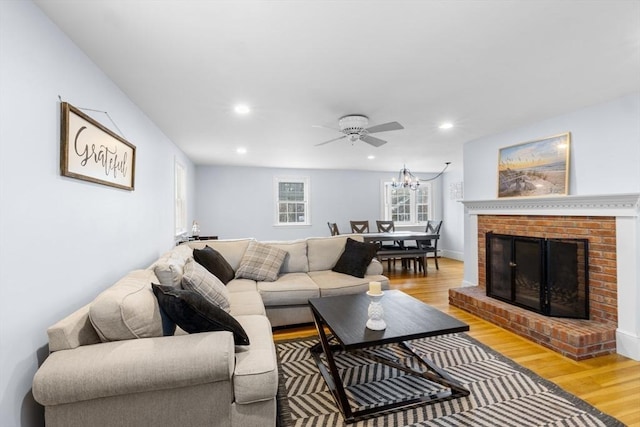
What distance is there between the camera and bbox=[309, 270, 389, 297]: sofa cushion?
327cm

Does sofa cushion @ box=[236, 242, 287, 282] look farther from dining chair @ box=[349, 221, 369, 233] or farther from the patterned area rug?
dining chair @ box=[349, 221, 369, 233]

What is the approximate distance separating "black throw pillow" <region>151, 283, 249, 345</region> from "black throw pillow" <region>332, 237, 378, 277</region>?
2167 millimetres

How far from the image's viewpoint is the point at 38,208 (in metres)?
1.50

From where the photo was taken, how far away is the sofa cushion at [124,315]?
150cm

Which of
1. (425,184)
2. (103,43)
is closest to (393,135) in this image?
(103,43)

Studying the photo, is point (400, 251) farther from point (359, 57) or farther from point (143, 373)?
point (143, 373)

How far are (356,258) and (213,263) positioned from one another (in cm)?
173

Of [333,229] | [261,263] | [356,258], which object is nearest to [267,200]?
[333,229]

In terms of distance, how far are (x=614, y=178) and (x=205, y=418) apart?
3832 millimetres

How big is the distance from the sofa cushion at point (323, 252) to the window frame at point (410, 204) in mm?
3897

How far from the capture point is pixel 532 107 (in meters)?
2.98

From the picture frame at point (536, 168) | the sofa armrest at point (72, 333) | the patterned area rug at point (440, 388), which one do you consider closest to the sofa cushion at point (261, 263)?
the patterned area rug at point (440, 388)

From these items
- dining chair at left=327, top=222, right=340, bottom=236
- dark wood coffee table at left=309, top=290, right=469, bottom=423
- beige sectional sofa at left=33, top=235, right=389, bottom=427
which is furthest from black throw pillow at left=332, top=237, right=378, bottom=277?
dining chair at left=327, top=222, right=340, bottom=236

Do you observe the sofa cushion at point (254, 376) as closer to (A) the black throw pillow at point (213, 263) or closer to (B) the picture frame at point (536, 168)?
(A) the black throw pillow at point (213, 263)
